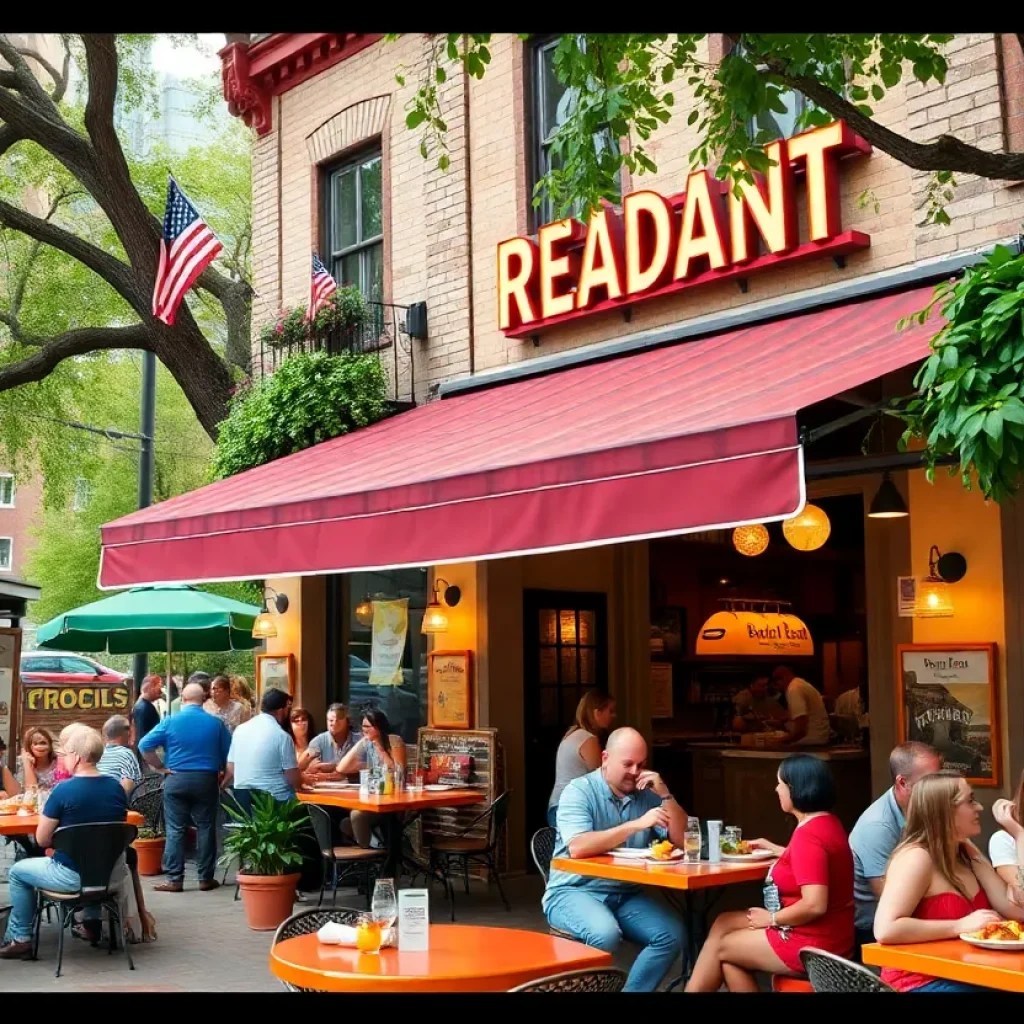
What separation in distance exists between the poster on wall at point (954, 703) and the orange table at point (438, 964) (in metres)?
4.22

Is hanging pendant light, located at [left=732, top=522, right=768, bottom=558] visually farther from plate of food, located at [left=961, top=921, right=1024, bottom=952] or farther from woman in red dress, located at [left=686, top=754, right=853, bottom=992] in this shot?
plate of food, located at [left=961, top=921, right=1024, bottom=952]

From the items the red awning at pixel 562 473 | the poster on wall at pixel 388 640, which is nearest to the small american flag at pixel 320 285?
the red awning at pixel 562 473

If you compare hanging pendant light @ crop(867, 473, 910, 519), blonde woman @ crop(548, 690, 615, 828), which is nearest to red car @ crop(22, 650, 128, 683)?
blonde woman @ crop(548, 690, 615, 828)

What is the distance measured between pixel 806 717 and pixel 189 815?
568cm

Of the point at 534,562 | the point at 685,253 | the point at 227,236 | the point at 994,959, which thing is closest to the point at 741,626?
the point at 534,562

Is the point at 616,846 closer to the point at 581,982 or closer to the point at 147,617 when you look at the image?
the point at 581,982

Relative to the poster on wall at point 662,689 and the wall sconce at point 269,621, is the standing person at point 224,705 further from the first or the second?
the poster on wall at point 662,689

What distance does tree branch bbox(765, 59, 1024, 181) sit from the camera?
595 centimetres

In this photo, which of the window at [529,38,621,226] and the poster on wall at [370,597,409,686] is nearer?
the window at [529,38,621,226]

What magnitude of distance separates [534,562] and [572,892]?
5.77 m

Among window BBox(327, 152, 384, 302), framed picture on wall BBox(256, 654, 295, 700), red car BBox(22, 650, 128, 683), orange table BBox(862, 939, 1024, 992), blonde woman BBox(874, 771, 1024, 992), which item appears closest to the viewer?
orange table BBox(862, 939, 1024, 992)

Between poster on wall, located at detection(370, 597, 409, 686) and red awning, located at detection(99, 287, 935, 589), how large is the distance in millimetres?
2674

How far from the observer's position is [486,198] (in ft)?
41.5

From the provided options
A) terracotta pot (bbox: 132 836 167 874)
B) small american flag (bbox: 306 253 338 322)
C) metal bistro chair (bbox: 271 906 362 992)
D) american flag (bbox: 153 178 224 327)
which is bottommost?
terracotta pot (bbox: 132 836 167 874)
